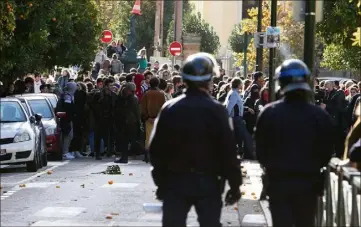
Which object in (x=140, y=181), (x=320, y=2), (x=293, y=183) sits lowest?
(x=140, y=181)

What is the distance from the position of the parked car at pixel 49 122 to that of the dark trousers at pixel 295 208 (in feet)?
61.5

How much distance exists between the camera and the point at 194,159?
915 cm

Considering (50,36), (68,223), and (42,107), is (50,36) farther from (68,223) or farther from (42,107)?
(68,223)

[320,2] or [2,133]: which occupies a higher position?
[320,2]

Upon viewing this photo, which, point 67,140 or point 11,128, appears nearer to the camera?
point 11,128

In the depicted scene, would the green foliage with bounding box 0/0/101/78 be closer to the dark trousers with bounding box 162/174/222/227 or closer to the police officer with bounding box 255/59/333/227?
the police officer with bounding box 255/59/333/227

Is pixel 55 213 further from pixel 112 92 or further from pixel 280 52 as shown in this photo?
pixel 280 52

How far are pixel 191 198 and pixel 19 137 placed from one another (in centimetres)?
1511

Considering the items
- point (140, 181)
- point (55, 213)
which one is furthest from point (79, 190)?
point (55, 213)

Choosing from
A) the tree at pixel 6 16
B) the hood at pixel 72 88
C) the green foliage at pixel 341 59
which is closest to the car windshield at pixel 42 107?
the hood at pixel 72 88

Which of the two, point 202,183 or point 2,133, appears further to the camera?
point 2,133

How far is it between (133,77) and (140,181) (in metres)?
10.5

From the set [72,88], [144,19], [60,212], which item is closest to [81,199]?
[60,212]

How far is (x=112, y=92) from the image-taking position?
97.2ft
